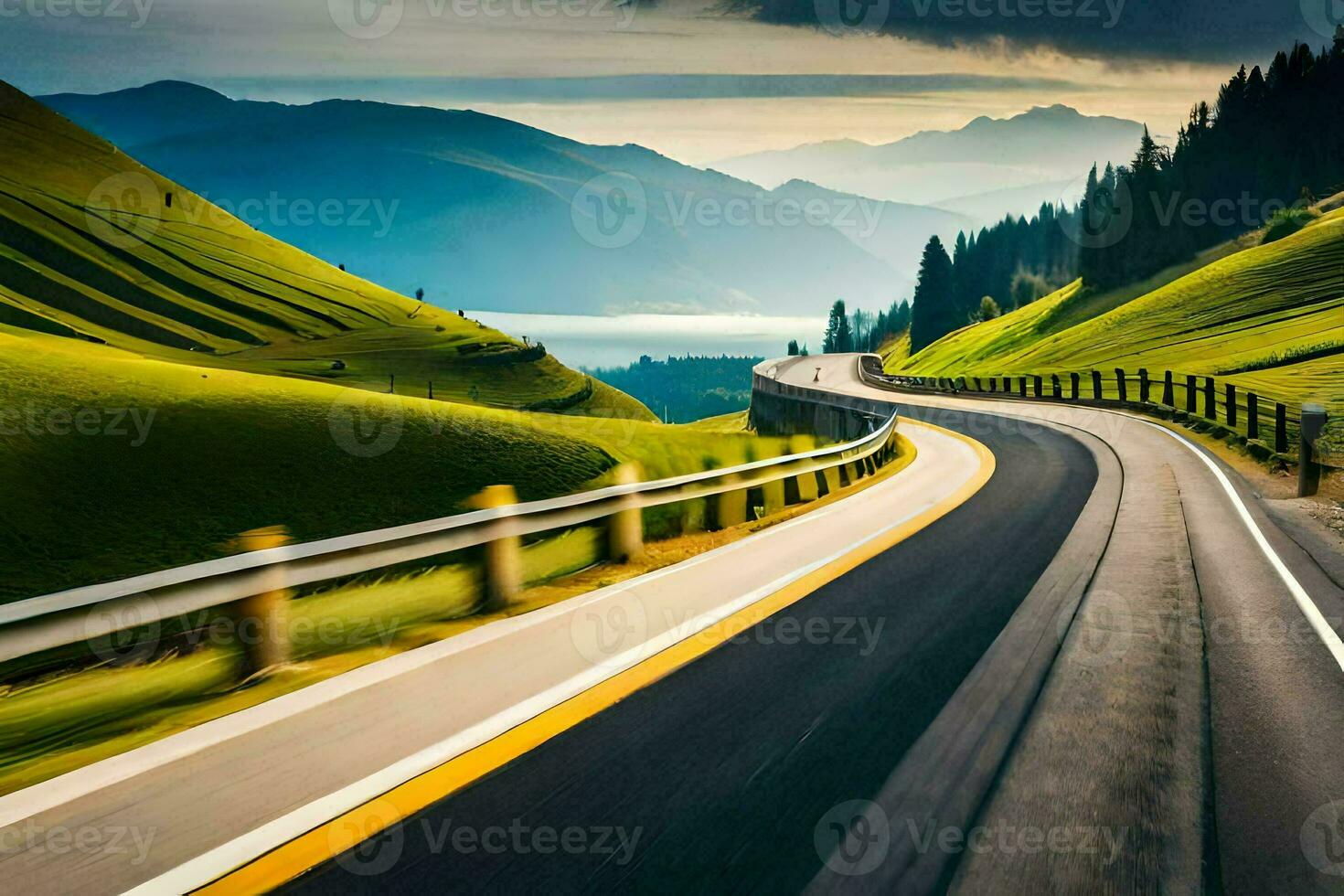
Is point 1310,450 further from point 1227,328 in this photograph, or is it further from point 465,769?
point 1227,328

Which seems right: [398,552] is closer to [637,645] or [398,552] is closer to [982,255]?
[637,645]

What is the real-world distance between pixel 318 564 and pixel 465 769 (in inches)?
88.5

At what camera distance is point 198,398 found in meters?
17.7

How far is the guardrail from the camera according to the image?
4562 millimetres

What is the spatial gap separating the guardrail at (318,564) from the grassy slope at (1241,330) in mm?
28047

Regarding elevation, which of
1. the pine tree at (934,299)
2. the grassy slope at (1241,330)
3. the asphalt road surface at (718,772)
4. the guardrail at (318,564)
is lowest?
the asphalt road surface at (718,772)

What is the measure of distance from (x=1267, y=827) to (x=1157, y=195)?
125875 millimetres

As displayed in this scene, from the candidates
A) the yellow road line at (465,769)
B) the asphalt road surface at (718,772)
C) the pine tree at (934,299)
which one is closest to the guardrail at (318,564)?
the asphalt road surface at (718,772)

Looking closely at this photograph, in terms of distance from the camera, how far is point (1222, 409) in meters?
34.0

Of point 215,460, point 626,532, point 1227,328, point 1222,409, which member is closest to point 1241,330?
point 1227,328

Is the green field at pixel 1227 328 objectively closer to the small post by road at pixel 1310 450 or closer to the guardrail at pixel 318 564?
the small post by road at pixel 1310 450

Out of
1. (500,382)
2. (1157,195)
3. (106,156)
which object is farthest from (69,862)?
(106,156)

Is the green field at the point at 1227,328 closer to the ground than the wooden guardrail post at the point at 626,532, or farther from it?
farther from it

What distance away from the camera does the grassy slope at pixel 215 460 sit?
1133 cm
